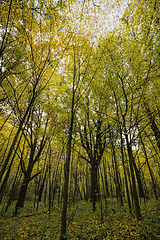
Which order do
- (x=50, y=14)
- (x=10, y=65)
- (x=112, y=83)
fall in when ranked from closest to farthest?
(x=50, y=14)
(x=10, y=65)
(x=112, y=83)

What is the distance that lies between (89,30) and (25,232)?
9.88 metres

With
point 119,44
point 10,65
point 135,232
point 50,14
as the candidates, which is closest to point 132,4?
point 119,44

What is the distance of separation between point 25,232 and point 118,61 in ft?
30.7

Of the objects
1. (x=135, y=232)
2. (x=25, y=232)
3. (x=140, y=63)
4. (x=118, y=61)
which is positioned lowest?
(x=25, y=232)

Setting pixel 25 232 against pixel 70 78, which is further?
pixel 70 78

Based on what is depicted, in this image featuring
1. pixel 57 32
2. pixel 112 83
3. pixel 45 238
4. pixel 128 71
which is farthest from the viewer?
pixel 112 83

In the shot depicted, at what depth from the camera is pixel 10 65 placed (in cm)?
474

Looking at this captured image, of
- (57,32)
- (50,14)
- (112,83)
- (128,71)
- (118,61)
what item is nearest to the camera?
(50,14)

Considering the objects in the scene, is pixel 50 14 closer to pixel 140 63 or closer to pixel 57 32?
pixel 57 32

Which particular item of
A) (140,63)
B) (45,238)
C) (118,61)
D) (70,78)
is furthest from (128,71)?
(45,238)

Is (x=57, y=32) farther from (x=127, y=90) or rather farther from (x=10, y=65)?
(x=127, y=90)

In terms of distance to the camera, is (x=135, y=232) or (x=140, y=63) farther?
(x=140, y=63)

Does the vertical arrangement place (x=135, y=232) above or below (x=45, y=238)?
above

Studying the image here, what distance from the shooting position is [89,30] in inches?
210
